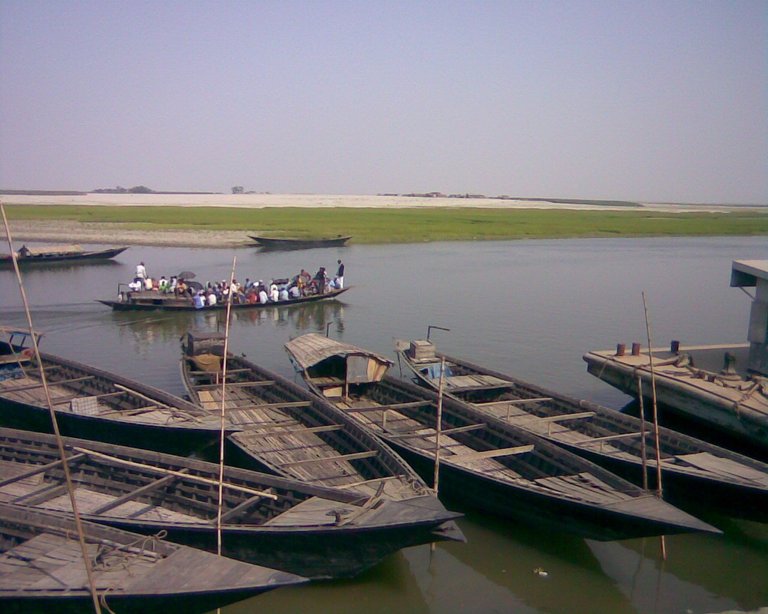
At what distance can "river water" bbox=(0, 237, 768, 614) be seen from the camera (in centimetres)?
784

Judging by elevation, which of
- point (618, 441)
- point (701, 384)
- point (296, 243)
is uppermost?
point (296, 243)

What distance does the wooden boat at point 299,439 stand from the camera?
8334mm

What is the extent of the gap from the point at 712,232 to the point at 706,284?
4003cm

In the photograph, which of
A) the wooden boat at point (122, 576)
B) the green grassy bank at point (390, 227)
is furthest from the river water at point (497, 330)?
the green grassy bank at point (390, 227)

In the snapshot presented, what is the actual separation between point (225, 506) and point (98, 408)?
4574mm

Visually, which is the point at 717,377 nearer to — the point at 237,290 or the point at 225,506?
the point at 225,506

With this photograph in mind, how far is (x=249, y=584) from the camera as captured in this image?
19.0 ft

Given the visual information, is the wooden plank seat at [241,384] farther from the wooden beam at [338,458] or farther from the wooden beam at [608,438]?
the wooden beam at [608,438]

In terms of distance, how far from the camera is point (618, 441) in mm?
10695

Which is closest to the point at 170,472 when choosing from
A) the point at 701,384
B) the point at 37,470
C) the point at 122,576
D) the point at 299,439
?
the point at 37,470

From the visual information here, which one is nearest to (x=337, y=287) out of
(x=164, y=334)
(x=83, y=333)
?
(x=164, y=334)

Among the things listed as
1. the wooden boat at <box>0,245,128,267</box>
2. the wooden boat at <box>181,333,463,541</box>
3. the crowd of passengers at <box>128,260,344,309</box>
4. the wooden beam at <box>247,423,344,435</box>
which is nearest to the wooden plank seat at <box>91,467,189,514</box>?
the wooden boat at <box>181,333,463,541</box>

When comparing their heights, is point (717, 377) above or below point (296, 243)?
below

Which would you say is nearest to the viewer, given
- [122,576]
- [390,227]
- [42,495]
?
[122,576]
